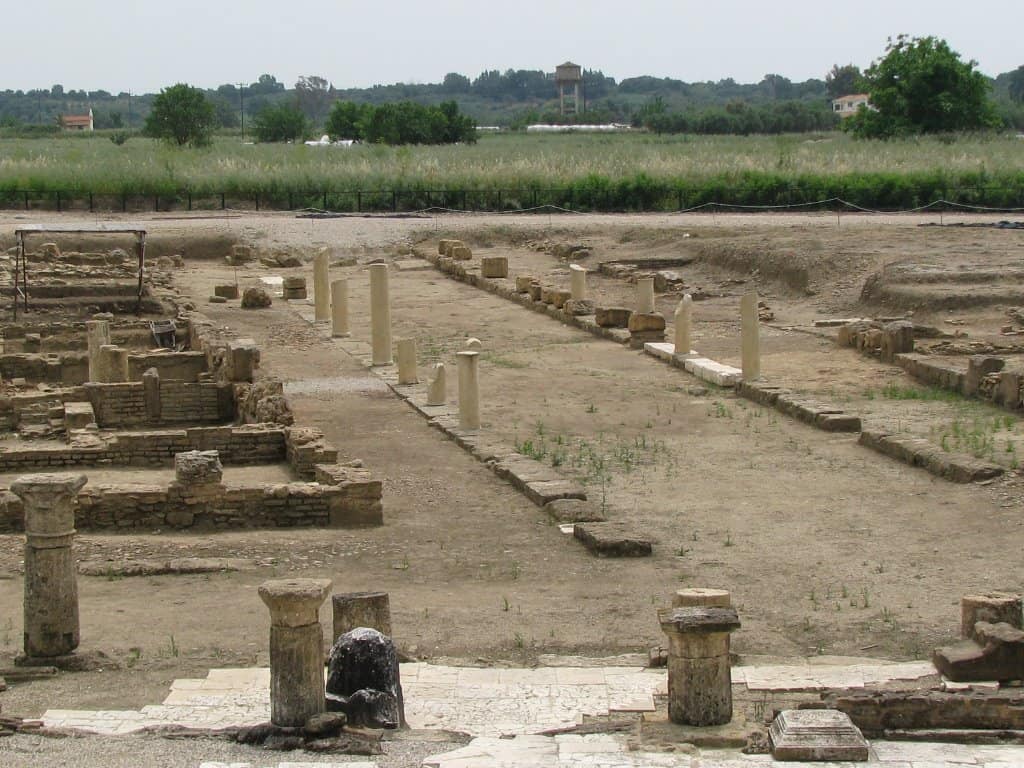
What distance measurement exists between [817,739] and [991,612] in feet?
8.14

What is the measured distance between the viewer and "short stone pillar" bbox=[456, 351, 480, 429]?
17.7m

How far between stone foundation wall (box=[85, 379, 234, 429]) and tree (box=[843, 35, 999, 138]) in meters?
47.4

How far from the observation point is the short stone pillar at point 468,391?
17656mm

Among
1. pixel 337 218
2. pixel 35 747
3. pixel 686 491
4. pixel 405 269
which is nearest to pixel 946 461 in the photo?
pixel 686 491

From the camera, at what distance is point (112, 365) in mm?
20703

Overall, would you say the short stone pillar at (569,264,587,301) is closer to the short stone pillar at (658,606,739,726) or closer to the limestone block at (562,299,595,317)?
the limestone block at (562,299,595,317)

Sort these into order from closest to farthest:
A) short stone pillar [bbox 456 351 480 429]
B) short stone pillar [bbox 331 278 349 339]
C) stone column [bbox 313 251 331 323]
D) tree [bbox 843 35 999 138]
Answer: short stone pillar [bbox 456 351 480 429]
short stone pillar [bbox 331 278 349 339]
stone column [bbox 313 251 331 323]
tree [bbox 843 35 999 138]

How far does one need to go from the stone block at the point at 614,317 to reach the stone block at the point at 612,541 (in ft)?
44.3

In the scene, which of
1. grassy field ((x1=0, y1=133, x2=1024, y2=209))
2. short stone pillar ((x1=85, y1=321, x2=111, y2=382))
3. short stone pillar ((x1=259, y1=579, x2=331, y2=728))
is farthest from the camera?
grassy field ((x1=0, y1=133, x2=1024, y2=209))

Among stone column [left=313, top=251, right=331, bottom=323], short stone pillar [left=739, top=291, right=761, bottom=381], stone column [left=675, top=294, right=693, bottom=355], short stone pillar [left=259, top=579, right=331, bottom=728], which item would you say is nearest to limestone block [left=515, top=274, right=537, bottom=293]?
stone column [left=313, top=251, right=331, bottom=323]

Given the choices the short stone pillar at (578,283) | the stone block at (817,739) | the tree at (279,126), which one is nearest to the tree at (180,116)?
the tree at (279,126)

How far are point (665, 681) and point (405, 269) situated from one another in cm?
2857

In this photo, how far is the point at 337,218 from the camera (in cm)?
4350

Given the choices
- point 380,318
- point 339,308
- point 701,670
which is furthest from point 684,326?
point 701,670
